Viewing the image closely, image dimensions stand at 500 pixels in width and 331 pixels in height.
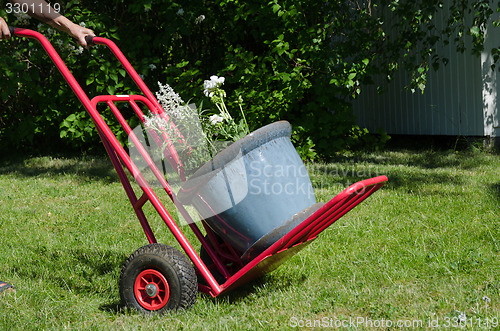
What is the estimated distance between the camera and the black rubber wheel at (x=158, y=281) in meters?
2.41

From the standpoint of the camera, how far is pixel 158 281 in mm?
2494

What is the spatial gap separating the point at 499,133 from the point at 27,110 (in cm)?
684

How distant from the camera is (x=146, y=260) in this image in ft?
8.05

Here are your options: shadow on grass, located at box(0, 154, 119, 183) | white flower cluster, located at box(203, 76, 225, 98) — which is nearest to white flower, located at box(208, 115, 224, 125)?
white flower cluster, located at box(203, 76, 225, 98)

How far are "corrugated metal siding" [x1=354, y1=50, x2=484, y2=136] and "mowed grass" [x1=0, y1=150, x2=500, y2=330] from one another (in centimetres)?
191

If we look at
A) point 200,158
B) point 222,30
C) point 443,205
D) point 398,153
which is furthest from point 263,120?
point 200,158

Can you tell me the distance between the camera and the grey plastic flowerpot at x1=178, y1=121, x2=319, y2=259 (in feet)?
7.60

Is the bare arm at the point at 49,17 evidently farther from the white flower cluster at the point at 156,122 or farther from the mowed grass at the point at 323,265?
the mowed grass at the point at 323,265

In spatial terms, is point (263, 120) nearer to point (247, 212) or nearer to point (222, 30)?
point (222, 30)

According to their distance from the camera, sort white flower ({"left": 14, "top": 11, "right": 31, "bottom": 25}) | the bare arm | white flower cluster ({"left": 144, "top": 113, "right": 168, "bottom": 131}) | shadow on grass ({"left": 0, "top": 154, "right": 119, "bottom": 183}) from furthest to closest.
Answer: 1. shadow on grass ({"left": 0, "top": 154, "right": 119, "bottom": 183})
2. white flower ({"left": 14, "top": 11, "right": 31, "bottom": 25})
3. the bare arm
4. white flower cluster ({"left": 144, "top": 113, "right": 168, "bottom": 131})

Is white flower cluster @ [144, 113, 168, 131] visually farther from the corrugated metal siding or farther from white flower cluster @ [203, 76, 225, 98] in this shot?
the corrugated metal siding

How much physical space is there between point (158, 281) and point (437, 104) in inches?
244

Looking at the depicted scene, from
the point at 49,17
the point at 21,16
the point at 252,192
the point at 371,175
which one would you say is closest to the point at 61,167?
the point at 21,16

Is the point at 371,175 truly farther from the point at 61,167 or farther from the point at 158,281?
the point at 61,167
